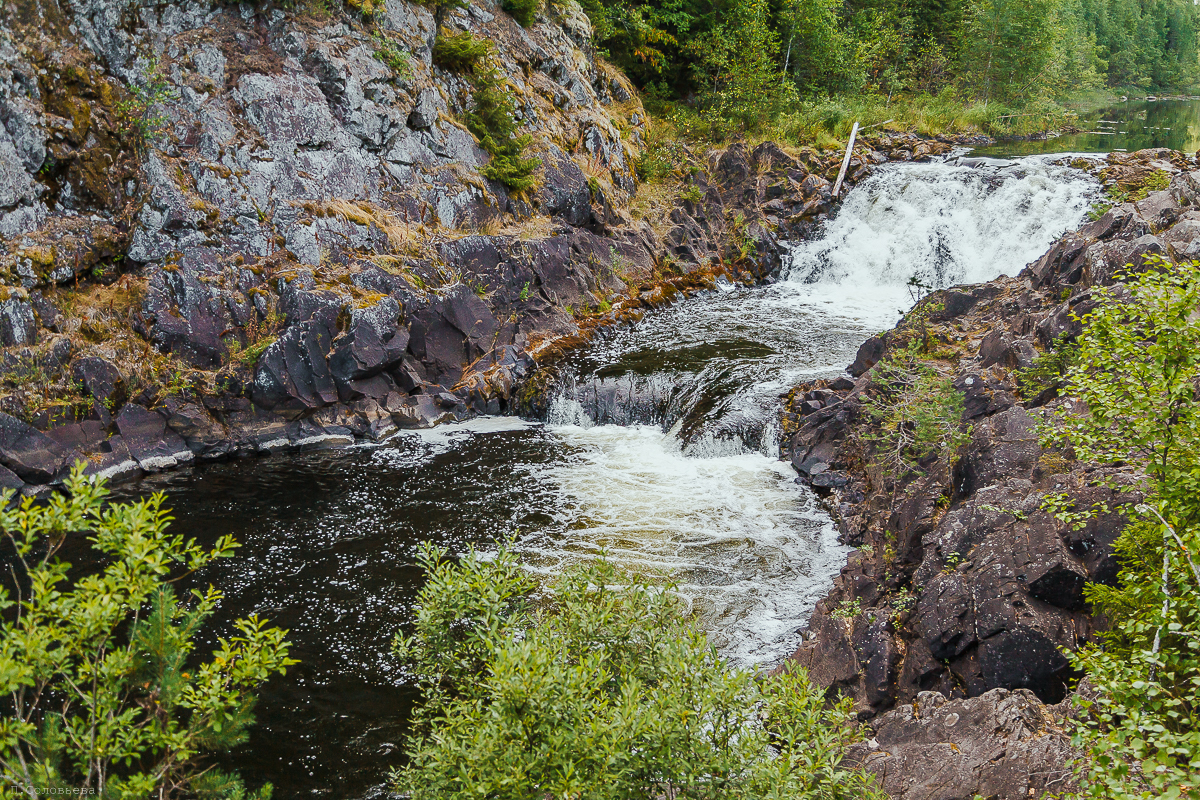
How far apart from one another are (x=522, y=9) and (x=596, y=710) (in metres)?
27.8

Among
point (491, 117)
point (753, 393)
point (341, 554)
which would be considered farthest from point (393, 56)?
point (341, 554)

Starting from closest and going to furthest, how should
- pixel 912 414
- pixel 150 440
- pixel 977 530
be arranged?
1. pixel 977 530
2. pixel 912 414
3. pixel 150 440

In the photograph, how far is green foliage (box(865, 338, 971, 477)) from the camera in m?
12.5

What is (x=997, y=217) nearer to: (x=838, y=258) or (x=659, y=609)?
(x=838, y=258)

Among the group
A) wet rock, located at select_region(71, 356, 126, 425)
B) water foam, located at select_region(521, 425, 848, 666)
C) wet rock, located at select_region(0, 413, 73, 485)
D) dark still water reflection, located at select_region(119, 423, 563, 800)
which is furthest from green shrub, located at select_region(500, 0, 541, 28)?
wet rock, located at select_region(0, 413, 73, 485)

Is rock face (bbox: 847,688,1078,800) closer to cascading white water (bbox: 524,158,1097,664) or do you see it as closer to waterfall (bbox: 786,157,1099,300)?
cascading white water (bbox: 524,158,1097,664)

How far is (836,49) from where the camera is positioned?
122 feet

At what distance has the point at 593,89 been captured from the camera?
97.8 feet

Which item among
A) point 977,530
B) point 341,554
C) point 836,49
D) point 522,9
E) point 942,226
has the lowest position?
point 341,554

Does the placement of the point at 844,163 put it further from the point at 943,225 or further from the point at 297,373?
the point at 297,373

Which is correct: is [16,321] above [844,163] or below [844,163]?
below

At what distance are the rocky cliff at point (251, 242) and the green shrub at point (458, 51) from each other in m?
0.39

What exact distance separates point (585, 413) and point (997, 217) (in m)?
17.1

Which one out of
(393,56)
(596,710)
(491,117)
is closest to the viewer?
(596,710)
